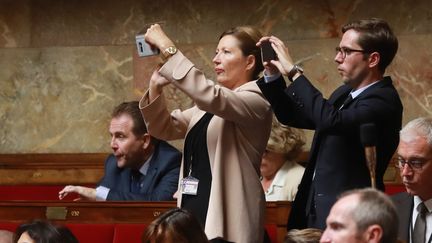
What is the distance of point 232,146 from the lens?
381 centimetres

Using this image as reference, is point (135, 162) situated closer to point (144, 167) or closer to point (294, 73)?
point (144, 167)

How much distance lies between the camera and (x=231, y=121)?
383cm

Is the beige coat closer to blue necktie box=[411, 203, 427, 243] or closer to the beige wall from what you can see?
blue necktie box=[411, 203, 427, 243]

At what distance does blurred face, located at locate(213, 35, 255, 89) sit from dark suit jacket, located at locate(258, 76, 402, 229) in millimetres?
230

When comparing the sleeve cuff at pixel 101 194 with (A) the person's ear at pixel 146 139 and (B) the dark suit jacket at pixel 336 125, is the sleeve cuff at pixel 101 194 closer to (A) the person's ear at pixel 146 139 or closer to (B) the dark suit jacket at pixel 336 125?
(A) the person's ear at pixel 146 139

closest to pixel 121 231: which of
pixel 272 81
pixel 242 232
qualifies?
pixel 242 232

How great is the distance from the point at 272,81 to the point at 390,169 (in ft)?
7.63

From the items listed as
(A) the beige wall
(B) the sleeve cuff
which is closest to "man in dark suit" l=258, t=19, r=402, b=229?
(B) the sleeve cuff

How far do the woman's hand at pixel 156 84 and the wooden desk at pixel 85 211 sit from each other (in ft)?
2.53

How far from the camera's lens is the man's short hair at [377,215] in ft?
9.38

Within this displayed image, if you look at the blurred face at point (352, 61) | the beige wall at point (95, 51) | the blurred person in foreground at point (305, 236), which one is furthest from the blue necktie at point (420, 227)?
the beige wall at point (95, 51)

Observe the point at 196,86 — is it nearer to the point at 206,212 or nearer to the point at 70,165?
the point at 206,212

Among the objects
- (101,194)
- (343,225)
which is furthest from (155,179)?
(343,225)

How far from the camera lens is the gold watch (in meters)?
3.74
